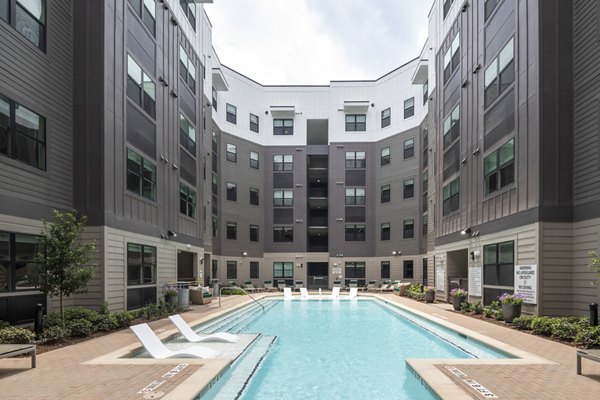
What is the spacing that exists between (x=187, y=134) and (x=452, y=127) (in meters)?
12.7

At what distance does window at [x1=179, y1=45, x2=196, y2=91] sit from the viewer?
2291 cm

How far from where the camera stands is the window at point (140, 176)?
1591 centimetres

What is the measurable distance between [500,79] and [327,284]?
26680 millimetres

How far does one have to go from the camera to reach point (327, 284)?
40.2 m

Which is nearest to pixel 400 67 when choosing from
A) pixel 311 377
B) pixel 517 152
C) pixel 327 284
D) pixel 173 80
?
pixel 327 284

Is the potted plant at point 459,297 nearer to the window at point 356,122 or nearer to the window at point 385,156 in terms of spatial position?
the window at point 385,156

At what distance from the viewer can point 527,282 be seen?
13586 millimetres

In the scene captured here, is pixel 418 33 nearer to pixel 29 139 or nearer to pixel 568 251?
pixel 568 251

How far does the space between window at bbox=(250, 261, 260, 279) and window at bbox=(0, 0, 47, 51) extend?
2790 centimetres

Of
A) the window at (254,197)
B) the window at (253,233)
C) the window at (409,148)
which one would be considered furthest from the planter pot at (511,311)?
the window at (254,197)

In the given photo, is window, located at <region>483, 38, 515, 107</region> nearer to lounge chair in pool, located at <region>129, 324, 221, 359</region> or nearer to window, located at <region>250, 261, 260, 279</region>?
lounge chair in pool, located at <region>129, 324, 221, 359</region>

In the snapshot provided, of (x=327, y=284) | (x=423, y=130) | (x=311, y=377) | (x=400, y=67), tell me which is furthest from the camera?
(x=327, y=284)

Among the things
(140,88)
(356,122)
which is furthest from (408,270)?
(140,88)

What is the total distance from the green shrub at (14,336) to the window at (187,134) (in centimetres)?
1376
